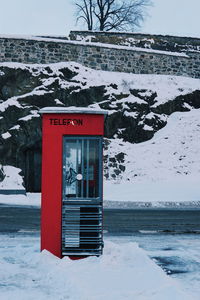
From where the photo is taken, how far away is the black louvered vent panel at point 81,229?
24.5ft

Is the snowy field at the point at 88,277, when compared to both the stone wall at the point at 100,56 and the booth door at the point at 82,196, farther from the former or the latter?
the stone wall at the point at 100,56

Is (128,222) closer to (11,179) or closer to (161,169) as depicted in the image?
(161,169)

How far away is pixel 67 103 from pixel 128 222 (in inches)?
604

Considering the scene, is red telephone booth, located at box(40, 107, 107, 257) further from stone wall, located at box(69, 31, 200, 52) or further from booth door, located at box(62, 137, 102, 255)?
stone wall, located at box(69, 31, 200, 52)

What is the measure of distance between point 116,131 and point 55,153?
20384mm

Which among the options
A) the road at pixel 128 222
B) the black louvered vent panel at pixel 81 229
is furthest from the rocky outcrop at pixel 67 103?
the black louvered vent panel at pixel 81 229

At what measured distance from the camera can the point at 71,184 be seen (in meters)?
7.65

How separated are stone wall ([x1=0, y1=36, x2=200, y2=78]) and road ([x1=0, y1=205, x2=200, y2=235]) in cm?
1461

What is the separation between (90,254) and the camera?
24.5ft

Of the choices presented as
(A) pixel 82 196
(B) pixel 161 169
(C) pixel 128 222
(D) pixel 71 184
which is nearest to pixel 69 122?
(D) pixel 71 184

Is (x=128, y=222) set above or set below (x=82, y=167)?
below

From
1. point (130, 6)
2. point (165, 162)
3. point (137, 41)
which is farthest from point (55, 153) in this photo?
point (130, 6)

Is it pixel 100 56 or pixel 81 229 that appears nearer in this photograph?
pixel 81 229

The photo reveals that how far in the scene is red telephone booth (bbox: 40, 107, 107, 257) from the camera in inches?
295
